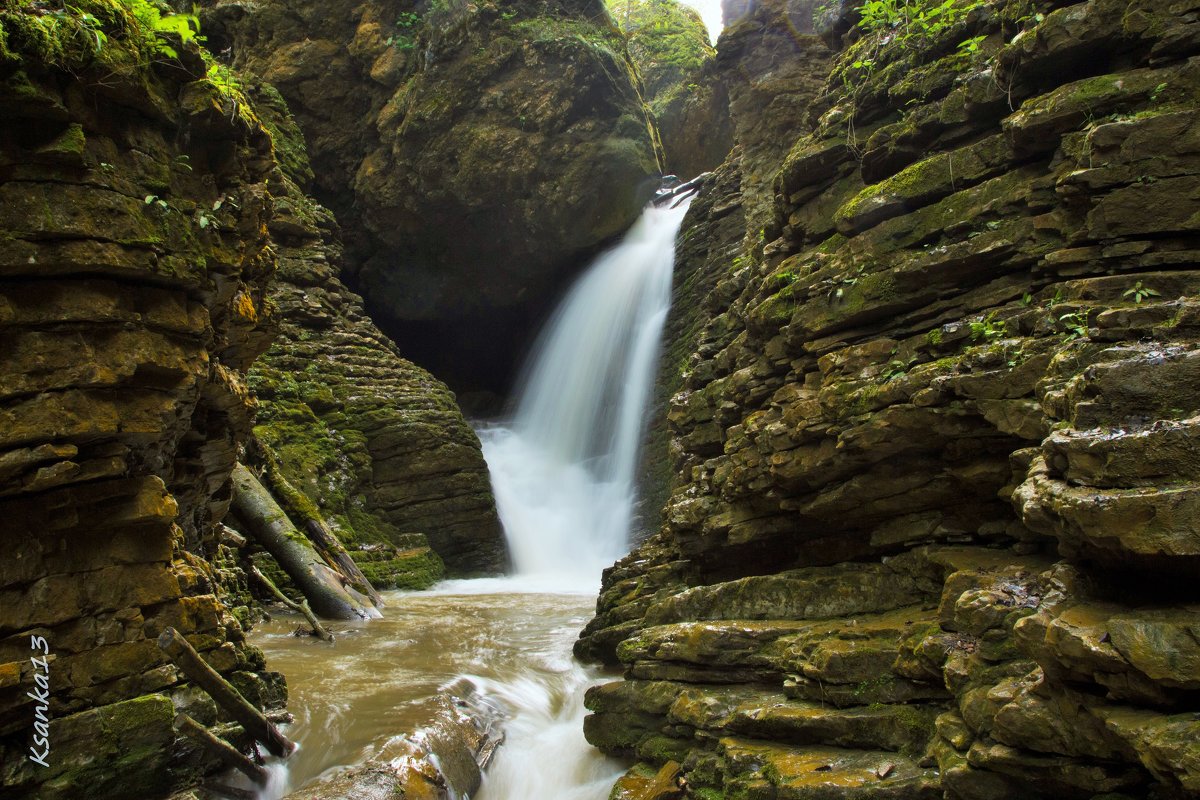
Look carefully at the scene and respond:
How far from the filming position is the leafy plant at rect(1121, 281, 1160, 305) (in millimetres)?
4727

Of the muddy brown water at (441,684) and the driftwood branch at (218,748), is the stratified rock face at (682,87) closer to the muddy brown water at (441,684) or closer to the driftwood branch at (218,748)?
the muddy brown water at (441,684)

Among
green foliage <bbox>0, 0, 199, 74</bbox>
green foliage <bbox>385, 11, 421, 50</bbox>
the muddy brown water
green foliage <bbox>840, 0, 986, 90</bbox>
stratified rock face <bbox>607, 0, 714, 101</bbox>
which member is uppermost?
stratified rock face <bbox>607, 0, 714, 101</bbox>

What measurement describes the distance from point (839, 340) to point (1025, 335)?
1602mm

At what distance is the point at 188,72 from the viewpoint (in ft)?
18.4

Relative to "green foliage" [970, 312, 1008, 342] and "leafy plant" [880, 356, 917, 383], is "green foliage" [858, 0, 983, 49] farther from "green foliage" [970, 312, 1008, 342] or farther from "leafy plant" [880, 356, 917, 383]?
"leafy plant" [880, 356, 917, 383]

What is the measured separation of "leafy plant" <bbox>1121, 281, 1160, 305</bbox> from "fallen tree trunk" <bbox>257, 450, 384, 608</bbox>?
10.7 meters

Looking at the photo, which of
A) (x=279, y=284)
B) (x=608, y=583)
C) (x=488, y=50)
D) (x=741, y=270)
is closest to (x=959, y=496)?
(x=608, y=583)

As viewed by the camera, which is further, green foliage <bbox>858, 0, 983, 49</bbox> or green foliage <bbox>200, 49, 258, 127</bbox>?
green foliage <bbox>858, 0, 983, 49</bbox>

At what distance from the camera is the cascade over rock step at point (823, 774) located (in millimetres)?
4168

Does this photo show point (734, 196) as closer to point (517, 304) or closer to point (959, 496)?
point (517, 304)

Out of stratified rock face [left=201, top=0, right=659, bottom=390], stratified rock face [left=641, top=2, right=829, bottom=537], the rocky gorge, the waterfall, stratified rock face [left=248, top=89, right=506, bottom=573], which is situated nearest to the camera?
the rocky gorge

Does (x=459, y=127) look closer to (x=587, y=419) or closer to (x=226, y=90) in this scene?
(x=587, y=419)

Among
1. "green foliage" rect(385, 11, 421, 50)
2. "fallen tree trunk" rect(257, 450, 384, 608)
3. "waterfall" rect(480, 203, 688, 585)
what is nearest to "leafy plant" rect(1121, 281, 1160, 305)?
"fallen tree trunk" rect(257, 450, 384, 608)

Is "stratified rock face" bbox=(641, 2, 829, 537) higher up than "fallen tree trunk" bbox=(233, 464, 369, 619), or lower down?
higher up
